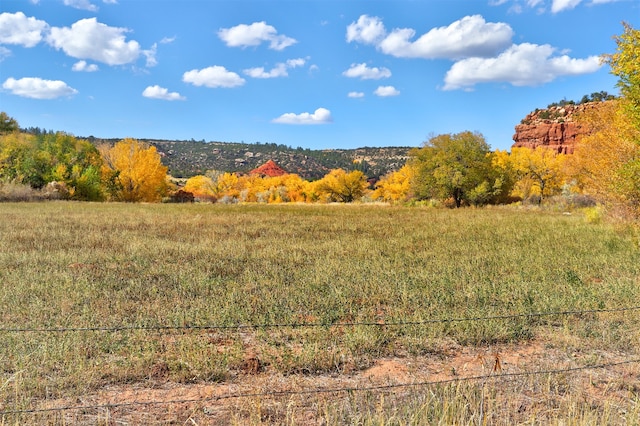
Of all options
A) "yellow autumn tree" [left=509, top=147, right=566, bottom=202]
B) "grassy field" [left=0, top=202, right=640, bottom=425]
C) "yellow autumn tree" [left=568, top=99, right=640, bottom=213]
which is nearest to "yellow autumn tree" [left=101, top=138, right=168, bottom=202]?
"grassy field" [left=0, top=202, right=640, bottom=425]

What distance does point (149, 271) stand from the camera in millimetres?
10961

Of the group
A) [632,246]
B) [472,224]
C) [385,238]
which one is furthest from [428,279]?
[472,224]

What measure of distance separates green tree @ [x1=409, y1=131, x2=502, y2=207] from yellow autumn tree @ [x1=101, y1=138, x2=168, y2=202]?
3914cm

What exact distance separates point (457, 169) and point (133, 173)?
46.7 metres

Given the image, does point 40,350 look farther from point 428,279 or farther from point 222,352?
point 428,279

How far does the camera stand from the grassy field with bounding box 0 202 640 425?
169 inches

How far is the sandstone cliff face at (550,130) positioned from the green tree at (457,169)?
3220 inches

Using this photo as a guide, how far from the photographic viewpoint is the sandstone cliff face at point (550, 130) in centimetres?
12175

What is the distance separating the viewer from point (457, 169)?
46.5 meters

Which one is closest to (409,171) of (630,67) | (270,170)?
(630,67)

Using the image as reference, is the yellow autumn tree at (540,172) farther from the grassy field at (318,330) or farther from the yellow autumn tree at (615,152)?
the grassy field at (318,330)

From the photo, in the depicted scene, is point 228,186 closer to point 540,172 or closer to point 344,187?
point 344,187

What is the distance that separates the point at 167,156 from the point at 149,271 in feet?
583

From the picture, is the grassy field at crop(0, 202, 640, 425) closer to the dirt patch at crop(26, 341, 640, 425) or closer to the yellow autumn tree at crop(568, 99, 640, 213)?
the dirt patch at crop(26, 341, 640, 425)
